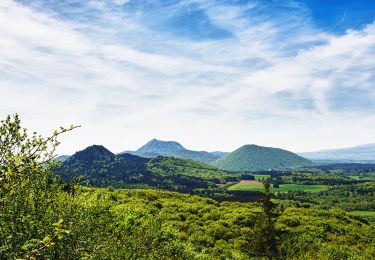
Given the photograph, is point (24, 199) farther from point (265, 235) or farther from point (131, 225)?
point (265, 235)

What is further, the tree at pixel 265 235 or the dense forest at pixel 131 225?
the tree at pixel 265 235

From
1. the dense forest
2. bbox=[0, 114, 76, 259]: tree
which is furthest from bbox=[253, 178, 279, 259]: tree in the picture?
bbox=[0, 114, 76, 259]: tree

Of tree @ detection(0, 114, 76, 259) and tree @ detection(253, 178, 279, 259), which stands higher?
tree @ detection(0, 114, 76, 259)

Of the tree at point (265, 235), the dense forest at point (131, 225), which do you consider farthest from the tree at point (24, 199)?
the tree at point (265, 235)

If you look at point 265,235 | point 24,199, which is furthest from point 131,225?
point 265,235

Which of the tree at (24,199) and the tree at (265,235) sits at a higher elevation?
the tree at (24,199)

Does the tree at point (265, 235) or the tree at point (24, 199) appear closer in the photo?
the tree at point (24, 199)

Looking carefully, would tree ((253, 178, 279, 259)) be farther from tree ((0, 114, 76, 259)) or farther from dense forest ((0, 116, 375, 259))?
tree ((0, 114, 76, 259))

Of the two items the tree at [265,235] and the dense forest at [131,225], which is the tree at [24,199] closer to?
the dense forest at [131,225]

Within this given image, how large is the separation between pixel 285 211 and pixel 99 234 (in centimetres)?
6189

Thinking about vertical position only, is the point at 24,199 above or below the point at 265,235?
above

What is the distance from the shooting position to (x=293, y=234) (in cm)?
5506

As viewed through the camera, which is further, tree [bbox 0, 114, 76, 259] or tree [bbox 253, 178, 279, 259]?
tree [bbox 253, 178, 279, 259]

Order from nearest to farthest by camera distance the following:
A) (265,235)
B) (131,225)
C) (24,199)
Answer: (24,199)
(131,225)
(265,235)
